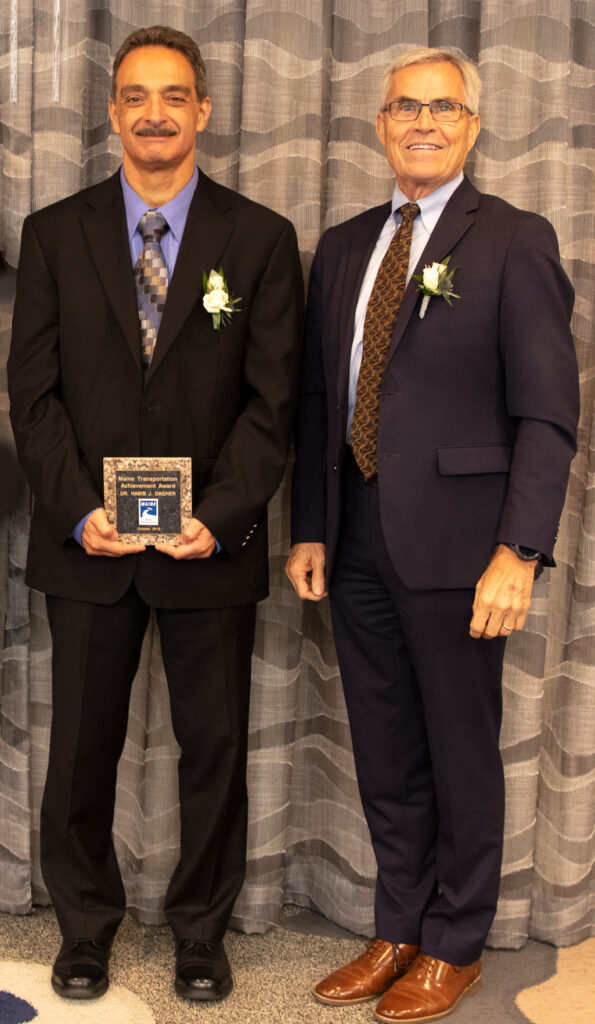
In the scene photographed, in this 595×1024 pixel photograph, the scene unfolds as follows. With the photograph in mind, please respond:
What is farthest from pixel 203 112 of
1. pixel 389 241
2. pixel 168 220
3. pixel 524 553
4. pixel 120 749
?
pixel 120 749

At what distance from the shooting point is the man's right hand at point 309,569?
2245 mm

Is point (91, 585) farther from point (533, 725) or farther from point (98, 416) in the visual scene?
point (533, 725)

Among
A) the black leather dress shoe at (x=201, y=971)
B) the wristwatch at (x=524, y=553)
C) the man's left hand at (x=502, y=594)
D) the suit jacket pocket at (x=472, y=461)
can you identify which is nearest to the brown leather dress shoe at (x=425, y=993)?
the black leather dress shoe at (x=201, y=971)

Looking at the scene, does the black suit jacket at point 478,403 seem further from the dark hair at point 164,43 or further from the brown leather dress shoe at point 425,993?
the brown leather dress shoe at point 425,993

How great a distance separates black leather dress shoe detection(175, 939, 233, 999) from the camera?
2.16m

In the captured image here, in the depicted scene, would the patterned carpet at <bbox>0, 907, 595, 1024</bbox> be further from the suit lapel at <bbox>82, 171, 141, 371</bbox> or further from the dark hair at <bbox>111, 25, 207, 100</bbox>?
the dark hair at <bbox>111, 25, 207, 100</bbox>

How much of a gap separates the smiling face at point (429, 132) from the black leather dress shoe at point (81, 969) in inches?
67.6

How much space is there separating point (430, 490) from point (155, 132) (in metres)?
0.89

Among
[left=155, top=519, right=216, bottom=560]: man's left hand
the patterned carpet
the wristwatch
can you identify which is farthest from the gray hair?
the patterned carpet

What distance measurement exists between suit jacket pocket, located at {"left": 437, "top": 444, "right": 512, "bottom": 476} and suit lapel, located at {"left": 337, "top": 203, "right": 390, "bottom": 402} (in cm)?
29

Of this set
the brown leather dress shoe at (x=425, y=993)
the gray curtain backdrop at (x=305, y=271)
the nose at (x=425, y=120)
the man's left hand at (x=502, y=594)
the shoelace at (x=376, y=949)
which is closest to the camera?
the man's left hand at (x=502, y=594)

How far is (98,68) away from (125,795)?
1.74 meters

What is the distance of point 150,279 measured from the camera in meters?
2.12

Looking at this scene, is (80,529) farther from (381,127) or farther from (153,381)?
(381,127)
